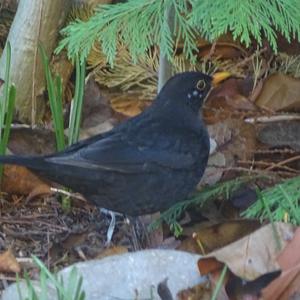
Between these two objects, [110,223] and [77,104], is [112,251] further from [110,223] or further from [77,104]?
[77,104]

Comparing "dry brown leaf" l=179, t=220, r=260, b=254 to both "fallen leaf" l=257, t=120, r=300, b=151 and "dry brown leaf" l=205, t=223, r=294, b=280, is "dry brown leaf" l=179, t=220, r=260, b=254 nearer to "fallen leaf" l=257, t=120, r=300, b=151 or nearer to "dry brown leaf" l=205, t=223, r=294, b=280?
"dry brown leaf" l=205, t=223, r=294, b=280

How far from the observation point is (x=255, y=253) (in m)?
3.30

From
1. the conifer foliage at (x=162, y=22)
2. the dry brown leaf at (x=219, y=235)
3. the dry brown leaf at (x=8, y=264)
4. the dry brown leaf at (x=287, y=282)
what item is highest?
the conifer foliage at (x=162, y=22)

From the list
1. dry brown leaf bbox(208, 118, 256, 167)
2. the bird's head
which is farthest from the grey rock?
dry brown leaf bbox(208, 118, 256, 167)

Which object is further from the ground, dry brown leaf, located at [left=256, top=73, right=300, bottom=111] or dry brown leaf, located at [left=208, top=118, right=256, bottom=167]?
dry brown leaf, located at [left=256, top=73, right=300, bottom=111]

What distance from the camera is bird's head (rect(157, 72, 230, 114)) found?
4.29 metres

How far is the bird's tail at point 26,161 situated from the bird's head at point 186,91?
2.19 feet

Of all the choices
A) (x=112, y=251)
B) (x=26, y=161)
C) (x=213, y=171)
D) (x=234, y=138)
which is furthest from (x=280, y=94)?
(x=26, y=161)

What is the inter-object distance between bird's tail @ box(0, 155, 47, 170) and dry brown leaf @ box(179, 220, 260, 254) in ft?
1.87

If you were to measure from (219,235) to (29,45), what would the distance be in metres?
1.55

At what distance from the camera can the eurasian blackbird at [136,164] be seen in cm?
387

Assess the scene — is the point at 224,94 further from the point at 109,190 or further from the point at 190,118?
the point at 109,190

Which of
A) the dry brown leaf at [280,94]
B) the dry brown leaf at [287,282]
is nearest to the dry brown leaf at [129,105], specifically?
the dry brown leaf at [280,94]

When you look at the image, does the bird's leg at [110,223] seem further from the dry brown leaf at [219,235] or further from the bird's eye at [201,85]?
the bird's eye at [201,85]
